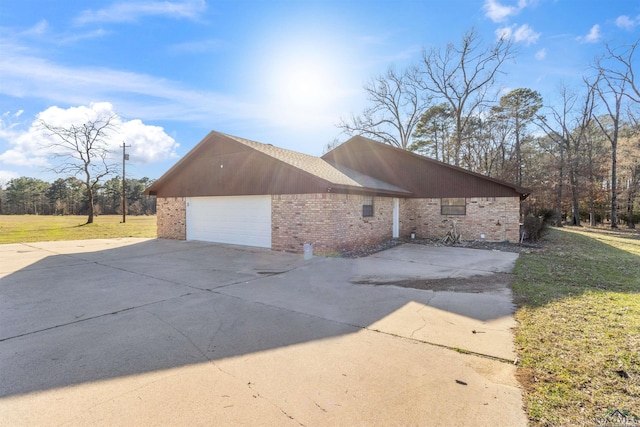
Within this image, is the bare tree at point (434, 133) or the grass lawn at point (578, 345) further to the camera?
the bare tree at point (434, 133)

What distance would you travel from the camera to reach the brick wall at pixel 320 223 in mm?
10062

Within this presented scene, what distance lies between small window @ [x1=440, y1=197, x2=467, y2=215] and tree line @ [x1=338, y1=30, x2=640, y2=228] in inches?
495

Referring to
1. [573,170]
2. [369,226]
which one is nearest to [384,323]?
[369,226]

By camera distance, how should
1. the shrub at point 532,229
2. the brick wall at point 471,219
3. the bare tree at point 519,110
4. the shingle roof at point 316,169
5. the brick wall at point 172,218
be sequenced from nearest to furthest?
the shingle roof at point 316,169 < the brick wall at point 471,219 < the shrub at point 532,229 < the brick wall at point 172,218 < the bare tree at point 519,110

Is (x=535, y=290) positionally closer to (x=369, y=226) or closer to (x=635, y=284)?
(x=635, y=284)

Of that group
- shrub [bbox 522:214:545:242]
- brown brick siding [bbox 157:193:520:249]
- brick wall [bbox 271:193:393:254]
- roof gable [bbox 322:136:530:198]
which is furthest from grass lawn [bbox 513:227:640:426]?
shrub [bbox 522:214:545:242]

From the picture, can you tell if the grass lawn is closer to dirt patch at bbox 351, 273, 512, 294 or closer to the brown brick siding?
dirt patch at bbox 351, 273, 512, 294

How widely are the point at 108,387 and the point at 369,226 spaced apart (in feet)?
32.9

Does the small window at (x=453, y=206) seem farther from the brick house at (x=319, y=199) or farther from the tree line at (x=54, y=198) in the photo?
the tree line at (x=54, y=198)

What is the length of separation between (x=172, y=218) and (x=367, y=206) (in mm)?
9452

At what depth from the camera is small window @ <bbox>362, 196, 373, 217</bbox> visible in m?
11.7

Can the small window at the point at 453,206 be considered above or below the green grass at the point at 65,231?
above

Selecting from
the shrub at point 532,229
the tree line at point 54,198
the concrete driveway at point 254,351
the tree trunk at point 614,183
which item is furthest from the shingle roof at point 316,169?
the tree line at point 54,198

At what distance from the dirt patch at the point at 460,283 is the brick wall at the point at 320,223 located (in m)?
3.56
